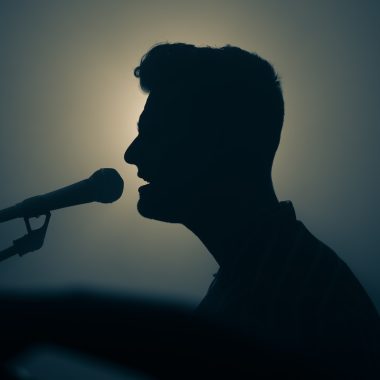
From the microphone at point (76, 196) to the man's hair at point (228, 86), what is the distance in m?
0.91

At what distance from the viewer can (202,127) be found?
2.59 metres

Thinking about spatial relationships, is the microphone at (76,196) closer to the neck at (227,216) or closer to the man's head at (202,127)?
the man's head at (202,127)

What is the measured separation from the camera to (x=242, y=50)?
3.04 metres

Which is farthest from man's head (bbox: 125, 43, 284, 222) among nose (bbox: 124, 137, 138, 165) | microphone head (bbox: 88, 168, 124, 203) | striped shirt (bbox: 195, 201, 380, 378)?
microphone head (bbox: 88, 168, 124, 203)

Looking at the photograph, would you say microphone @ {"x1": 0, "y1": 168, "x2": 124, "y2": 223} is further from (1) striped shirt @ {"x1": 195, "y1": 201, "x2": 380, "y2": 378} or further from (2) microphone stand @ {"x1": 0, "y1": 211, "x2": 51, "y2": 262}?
(1) striped shirt @ {"x1": 195, "y1": 201, "x2": 380, "y2": 378}

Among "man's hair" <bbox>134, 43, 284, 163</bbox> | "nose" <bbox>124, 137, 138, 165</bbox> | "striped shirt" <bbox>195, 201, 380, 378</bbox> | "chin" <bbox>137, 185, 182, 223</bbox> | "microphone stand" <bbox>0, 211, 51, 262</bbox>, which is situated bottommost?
"microphone stand" <bbox>0, 211, 51, 262</bbox>

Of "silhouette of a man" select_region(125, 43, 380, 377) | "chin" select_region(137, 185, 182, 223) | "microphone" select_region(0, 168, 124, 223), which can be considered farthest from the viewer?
"microphone" select_region(0, 168, 124, 223)

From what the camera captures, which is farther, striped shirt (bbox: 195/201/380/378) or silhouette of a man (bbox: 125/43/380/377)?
silhouette of a man (bbox: 125/43/380/377)

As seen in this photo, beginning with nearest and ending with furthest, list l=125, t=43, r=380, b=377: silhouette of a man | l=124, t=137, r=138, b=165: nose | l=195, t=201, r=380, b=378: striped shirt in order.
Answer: l=195, t=201, r=380, b=378: striped shirt < l=125, t=43, r=380, b=377: silhouette of a man < l=124, t=137, r=138, b=165: nose

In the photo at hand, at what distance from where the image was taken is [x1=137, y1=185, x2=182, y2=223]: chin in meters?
2.43

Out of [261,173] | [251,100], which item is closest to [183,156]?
[261,173]

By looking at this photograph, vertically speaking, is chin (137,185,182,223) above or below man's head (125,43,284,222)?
below

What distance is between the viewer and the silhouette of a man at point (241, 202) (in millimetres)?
1452

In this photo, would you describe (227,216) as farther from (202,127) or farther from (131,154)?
(131,154)
